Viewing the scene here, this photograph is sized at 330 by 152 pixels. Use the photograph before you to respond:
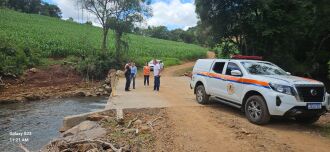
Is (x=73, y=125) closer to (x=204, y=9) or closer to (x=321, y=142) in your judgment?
(x=321, y=142)

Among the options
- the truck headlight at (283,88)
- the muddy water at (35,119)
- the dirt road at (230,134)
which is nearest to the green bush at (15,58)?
the muddy water at (35,119)

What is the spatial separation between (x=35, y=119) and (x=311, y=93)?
12.1 meters

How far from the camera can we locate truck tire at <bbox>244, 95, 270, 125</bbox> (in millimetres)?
10477

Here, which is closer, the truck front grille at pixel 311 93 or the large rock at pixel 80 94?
the truck front grille at pixel 311 93

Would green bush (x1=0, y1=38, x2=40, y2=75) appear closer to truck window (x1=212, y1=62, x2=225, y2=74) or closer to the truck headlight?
truck window (x1=212, y1=62, x2=225, y2=74)

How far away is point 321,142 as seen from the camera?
9281mm

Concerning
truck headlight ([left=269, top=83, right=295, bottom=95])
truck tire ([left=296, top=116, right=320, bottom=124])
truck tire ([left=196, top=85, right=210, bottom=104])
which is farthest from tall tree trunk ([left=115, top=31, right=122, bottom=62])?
truck headlight ([left=269, top=83, right=295, bottom=95])

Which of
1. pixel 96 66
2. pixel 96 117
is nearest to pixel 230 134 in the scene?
pixel 96 117

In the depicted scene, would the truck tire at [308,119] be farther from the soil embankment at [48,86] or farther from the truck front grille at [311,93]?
the soil embankment at [48,86]

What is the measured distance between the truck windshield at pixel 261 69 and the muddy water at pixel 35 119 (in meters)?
7.50

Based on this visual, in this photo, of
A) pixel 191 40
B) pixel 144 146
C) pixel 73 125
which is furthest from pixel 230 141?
pixel 191 40

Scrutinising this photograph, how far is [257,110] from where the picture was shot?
35.4 ft

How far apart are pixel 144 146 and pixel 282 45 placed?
20.8 metres

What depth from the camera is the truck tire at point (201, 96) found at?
46.4ft
